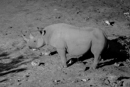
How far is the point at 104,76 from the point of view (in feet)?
21.0

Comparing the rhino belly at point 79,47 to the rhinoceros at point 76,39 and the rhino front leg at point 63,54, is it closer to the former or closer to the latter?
the rhinoceros at point 76,39

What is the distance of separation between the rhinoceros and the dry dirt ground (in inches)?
23.1

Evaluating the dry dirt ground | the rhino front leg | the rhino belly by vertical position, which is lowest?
the dry dirt ground

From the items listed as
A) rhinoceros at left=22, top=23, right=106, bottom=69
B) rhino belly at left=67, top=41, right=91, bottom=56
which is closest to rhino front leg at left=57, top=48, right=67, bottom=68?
rhinoceros at left=22, top=23, right=106, bottom=69

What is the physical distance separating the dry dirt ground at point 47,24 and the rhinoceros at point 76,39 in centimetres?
59

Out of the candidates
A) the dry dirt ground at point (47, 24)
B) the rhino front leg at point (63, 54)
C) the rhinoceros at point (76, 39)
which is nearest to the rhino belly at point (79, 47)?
the rhinoceros at point (76, 39)

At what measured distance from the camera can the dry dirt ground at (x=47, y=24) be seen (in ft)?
20.5

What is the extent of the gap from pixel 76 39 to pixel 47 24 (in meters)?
4.11

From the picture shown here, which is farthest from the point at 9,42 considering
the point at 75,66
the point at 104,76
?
the point at 104,76

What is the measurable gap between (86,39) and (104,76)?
3.71 feet

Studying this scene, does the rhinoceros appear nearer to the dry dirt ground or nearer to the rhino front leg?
the rhino front leg

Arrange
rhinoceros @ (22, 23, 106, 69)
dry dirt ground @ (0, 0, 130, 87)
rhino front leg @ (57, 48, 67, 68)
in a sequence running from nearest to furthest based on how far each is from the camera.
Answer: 1. dry dirt ground @ (0, 0, 130, 87)
2. rhinoceros @ (22, 23, 106, 69)
3. rhino front leg @ (57, 48, 67, 68)

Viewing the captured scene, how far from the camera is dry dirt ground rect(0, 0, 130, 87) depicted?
6262 mm

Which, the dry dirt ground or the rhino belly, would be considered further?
the rhino belly
